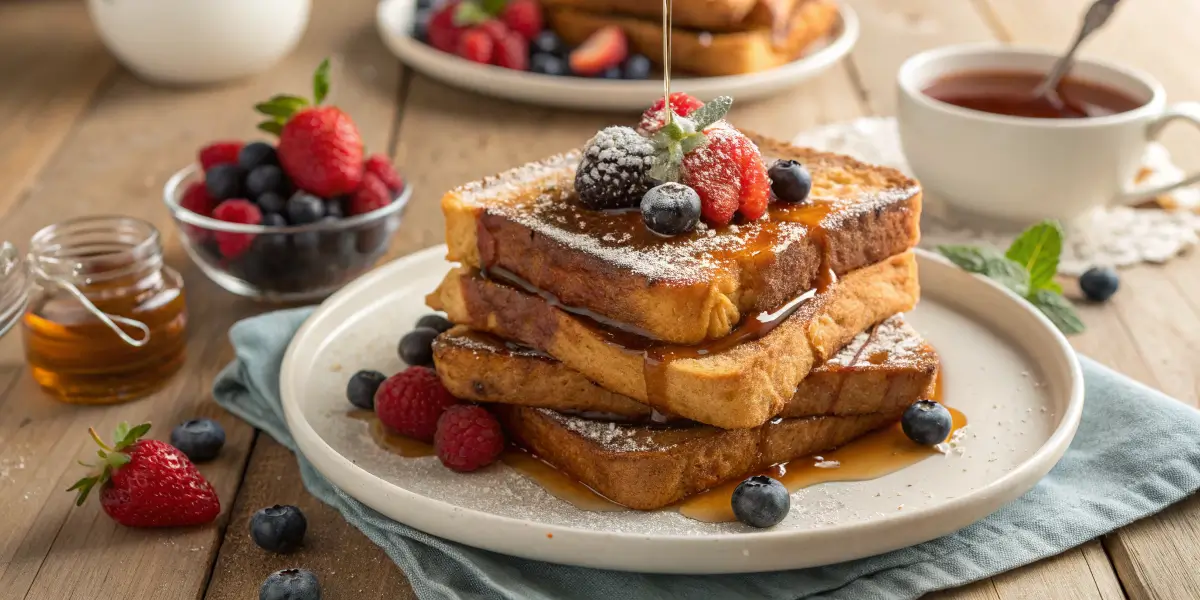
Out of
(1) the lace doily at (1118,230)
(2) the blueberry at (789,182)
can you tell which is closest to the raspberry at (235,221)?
(2) the blueberry at (789,182)

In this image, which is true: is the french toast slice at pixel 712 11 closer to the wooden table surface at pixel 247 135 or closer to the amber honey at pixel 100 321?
the wooden table surface at pixel 247 135

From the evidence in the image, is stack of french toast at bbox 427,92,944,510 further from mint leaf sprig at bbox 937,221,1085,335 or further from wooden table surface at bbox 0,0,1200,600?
mint leaf sprig at bbox 937,221,1085,335

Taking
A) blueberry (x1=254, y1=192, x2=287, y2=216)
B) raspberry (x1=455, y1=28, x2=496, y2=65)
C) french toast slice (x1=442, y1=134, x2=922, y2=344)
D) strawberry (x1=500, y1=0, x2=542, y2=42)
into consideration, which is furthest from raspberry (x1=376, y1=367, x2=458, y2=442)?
strawberry (x1=500, y1=0, x2=542, y2=42)

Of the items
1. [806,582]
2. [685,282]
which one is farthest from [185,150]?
[806,582]

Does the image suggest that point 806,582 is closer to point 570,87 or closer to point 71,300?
point 71,300

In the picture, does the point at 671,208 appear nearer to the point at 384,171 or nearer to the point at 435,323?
the point at 435,323

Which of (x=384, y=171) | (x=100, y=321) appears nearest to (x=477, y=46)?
(x=384, y=171)
